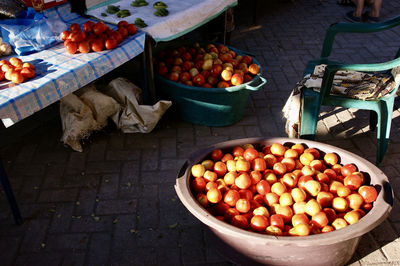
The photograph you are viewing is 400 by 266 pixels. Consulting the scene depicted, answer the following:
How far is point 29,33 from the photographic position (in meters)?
3.21

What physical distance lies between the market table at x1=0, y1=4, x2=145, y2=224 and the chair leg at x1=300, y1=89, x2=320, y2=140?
62.5 inches

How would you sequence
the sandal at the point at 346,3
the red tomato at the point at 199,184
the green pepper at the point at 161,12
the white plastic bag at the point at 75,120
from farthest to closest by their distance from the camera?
the sandal at the point at 346,3, the green pepper at the point at 161,12, the white plastic bag at the point at 75,120, the red tomato at the point at 199,184

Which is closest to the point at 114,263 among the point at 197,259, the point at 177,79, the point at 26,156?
the point at 197,259

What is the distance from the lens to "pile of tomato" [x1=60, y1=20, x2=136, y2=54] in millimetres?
3236

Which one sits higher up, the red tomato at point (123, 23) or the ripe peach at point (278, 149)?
the red tomato at point (123, 23)

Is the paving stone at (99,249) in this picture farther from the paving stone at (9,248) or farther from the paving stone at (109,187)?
the paving stone at (9,248)

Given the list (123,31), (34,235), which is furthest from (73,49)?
(34,235)

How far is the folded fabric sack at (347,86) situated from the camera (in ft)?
10.9

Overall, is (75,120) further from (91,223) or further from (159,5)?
(159,5)

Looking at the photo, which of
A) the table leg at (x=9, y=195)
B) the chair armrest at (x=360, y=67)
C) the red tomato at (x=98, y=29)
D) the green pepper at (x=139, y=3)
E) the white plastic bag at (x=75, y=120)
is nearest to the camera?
the table leg at (x=9, y=195)

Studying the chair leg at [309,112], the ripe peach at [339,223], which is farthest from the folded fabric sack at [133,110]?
the ripe peach at [339,223]

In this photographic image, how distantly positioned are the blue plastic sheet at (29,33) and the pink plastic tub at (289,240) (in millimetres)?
1764

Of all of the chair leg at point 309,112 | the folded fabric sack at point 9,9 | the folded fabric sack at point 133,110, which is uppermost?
the folded fabric sack at point 9,9

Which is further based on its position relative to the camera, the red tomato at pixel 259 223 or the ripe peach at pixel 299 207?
the ripe peach at pixel 299 207
